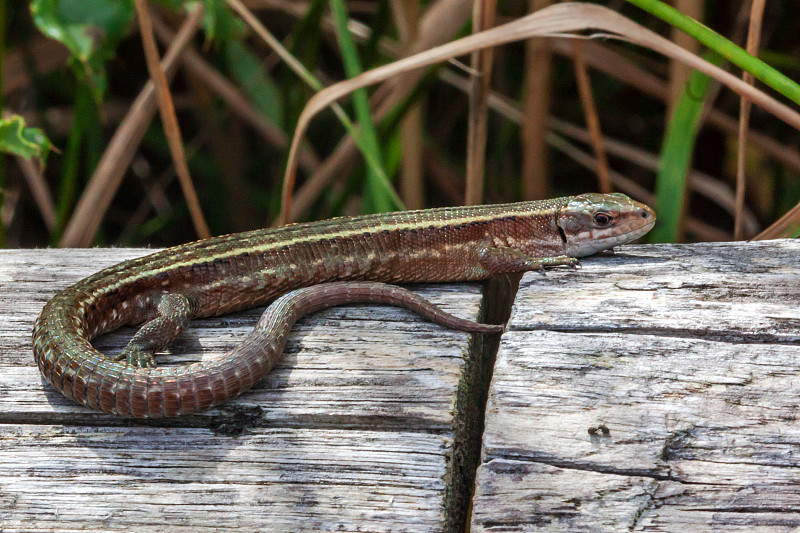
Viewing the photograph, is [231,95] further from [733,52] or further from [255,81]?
[733,52]

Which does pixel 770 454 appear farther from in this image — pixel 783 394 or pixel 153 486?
pixel 153 486

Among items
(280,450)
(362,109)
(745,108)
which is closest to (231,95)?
(362,109)

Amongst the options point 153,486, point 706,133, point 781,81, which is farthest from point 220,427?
point 706,133

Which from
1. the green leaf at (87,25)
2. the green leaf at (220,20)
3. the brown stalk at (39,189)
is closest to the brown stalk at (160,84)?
the green leaf at (87,25)

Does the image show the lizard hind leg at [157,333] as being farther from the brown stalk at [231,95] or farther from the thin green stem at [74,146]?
the brown stalk at [231,95]

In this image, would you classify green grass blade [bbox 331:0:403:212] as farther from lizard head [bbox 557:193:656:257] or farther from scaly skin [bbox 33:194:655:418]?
lizard head [bbox 557:193:656:257]

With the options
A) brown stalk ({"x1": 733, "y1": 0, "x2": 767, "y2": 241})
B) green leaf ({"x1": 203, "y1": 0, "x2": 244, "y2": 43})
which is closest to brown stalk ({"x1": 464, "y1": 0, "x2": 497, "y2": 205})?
brown stalk ({"x1": 733, "y1": 0, "x2": 767, "y2": 241})
